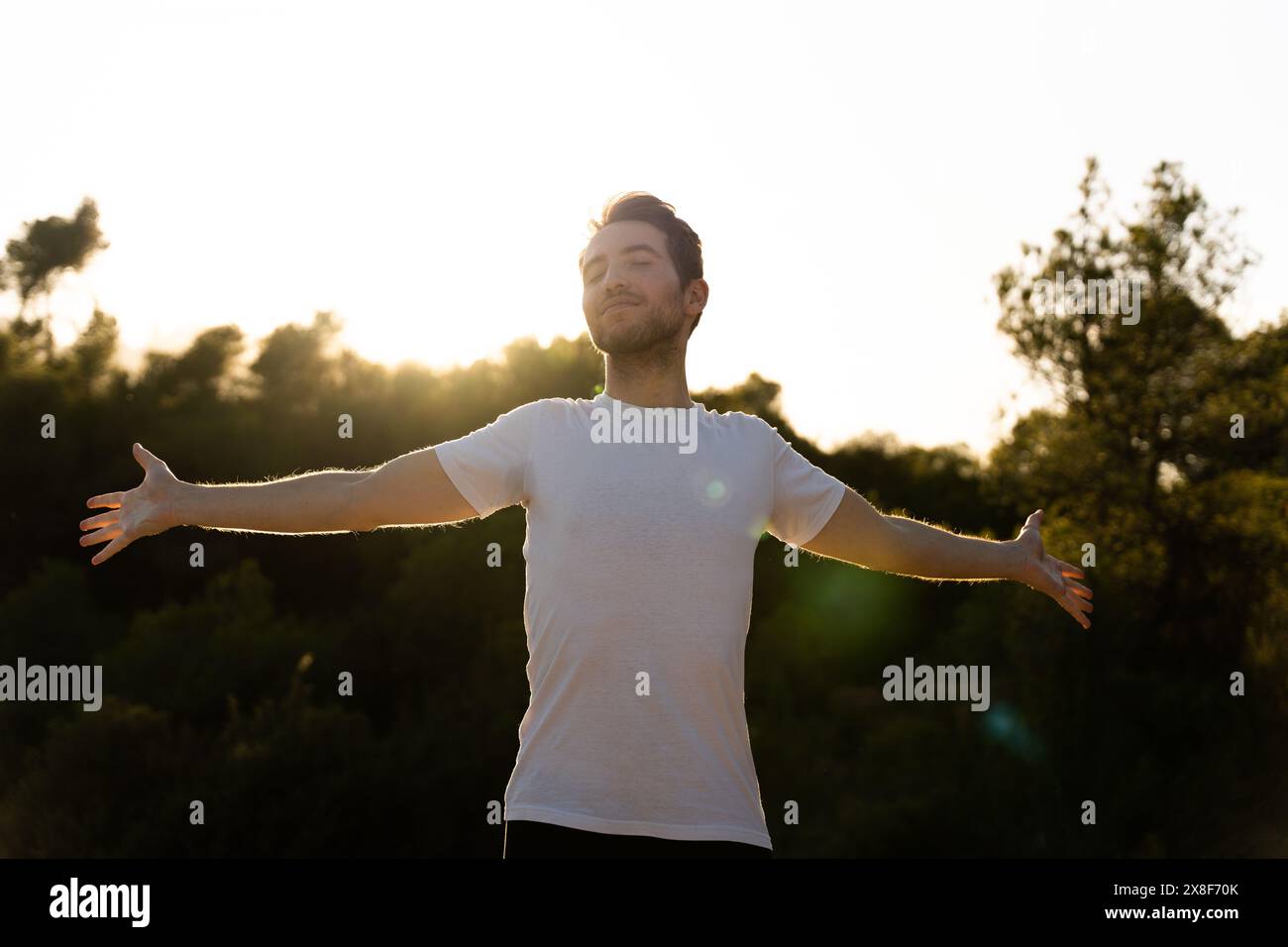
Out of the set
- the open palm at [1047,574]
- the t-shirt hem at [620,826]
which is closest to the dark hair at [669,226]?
the open palm at [1047,574]

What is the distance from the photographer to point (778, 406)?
117 ft

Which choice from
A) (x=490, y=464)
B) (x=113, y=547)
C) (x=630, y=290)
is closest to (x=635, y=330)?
(x=630, y=290)

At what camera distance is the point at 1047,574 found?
4121 mm

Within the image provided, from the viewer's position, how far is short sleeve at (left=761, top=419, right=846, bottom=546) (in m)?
3.57

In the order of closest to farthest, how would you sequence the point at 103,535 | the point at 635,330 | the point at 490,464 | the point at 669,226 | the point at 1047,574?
the point at 490,464 < the point at 103,535 < the point at 635,330 < the point at 669,226 < the point at 1047,574

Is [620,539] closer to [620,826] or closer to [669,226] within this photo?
[620,826]

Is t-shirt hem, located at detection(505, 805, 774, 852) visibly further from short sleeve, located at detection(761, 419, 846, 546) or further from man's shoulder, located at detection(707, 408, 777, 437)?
man's shoulder, located at detection(707, 408, 777, 437)

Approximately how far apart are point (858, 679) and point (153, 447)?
1813 centimetres

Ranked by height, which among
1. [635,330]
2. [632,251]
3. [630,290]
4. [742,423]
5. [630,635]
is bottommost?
[630,635]

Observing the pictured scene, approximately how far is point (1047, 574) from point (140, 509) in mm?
2454

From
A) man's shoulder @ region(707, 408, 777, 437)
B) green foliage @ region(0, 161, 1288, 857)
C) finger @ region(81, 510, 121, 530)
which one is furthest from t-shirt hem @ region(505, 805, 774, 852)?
green foliage @ region(0, 161, 1288, 857)

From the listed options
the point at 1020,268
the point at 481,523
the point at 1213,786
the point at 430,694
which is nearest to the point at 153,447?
the point at 481,523

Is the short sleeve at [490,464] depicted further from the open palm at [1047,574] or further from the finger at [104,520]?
the open palm at [1047,574]
